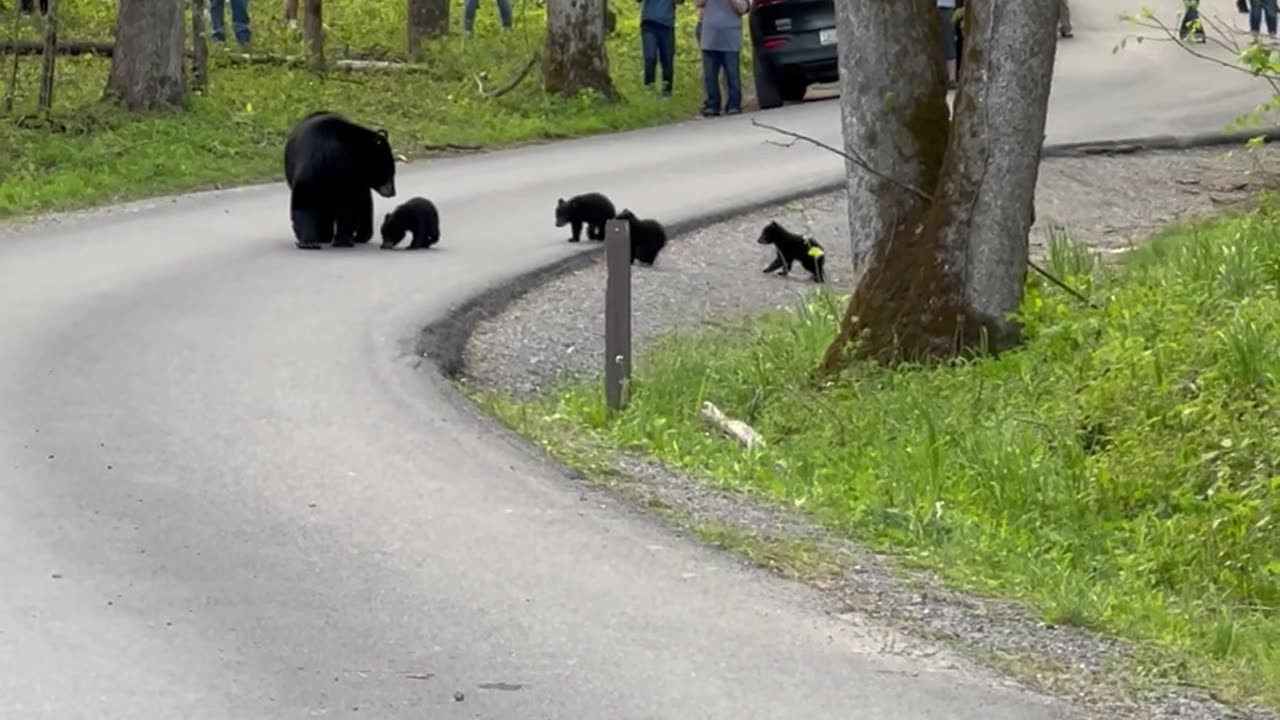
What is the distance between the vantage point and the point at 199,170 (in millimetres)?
21844

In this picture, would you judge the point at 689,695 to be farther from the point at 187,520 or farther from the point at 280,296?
the point at 280,296

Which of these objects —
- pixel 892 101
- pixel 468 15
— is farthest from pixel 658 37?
pixel 892 101

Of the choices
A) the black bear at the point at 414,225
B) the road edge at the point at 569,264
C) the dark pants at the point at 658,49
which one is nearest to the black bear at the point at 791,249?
the road edge at the point at 569,264

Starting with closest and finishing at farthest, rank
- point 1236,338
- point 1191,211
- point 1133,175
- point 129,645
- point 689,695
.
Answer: point 689,695, point 129,645, point 1236,338, point 1191,211, point 1133,175

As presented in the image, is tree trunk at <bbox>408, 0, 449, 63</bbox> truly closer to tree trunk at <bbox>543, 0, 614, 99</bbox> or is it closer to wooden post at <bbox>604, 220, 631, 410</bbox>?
tree trunk at <bbox>543, 0, 614, 99</bbox>

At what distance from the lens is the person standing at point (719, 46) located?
2706 cm

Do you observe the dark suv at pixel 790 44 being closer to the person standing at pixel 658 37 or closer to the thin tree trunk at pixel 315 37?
the person standing at pixel 658 37

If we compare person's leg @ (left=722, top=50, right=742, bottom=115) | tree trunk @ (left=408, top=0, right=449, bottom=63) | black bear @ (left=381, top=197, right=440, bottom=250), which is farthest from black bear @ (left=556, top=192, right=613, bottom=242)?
tree trunk @ (left=408, top=0, right=449, bottom=63)

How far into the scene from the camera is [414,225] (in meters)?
17.5

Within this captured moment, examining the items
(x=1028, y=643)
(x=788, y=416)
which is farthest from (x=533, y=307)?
(x=1028, y=643)

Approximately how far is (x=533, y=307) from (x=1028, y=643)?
8404 mm

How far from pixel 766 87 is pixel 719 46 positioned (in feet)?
4.14

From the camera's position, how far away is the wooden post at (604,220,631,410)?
1197cm

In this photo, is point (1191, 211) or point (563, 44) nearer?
point (1191, 211)
